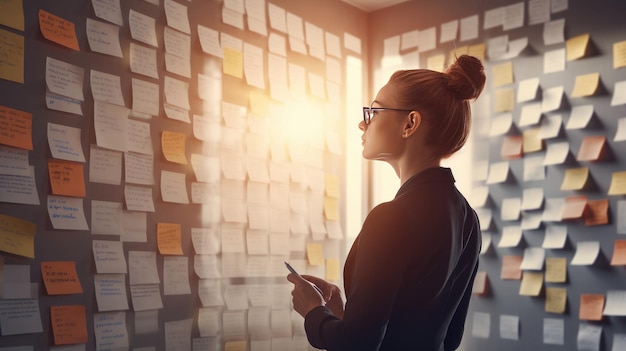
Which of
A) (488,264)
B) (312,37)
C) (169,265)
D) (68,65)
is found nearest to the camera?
(68,65)

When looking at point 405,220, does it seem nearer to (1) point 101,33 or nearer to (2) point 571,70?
(1) point 101,33

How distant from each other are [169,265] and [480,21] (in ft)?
5.53

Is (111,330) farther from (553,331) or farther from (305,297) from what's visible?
(553,331)

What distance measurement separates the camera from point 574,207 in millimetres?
2426

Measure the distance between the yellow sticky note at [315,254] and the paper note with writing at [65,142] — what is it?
109 centimetres

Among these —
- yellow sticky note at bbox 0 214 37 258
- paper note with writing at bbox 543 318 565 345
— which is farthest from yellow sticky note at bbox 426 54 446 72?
yellow sticky note at bbox 0 214 37 258

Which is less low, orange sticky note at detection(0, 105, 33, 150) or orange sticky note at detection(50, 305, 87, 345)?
orange sticky note at detection(0, 105, 33, 150)

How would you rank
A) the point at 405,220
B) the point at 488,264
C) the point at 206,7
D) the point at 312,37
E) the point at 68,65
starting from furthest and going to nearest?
the point at 312,37 < the point at 488,264 < the point at 206,7 < the point at 68,65 < the point at 405,220

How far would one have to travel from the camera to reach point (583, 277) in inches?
94.0

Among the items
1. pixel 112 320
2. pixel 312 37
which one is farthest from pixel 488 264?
pixel 112 320

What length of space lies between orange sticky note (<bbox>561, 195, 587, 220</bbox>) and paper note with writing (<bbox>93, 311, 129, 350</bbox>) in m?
1.64

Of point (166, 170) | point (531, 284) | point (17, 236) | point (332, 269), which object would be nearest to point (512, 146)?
point (531, 284)

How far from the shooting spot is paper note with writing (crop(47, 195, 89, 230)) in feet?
5.94

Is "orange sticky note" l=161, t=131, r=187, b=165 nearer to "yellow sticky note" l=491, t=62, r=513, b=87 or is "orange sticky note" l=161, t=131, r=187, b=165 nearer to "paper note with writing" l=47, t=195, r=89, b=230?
"paper note with writing" l=47, t=195, r=89, b=230
